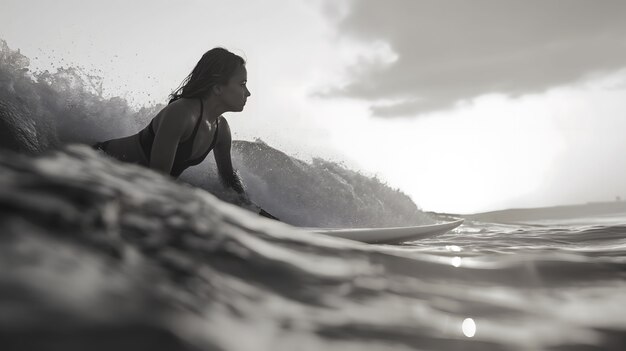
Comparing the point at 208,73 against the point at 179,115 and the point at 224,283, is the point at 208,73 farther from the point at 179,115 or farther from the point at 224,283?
the point at 224,283

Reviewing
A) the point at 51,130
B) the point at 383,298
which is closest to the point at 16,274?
the point at 383,298

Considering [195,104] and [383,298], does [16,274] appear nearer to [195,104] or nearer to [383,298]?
[383,298]

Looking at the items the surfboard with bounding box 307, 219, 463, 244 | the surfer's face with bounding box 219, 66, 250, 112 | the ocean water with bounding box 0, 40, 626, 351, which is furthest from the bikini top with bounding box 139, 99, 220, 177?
the ocean water with bounding box 0, 40, 626, 351

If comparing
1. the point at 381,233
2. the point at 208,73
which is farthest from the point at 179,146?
the point at 381,233

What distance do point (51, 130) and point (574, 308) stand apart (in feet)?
20.6

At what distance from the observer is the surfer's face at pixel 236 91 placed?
2.65 m

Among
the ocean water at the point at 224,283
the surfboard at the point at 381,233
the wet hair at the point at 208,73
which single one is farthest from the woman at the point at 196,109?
the ocean water at the point at 224,283

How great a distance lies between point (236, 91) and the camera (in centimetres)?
268

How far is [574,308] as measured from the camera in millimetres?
911

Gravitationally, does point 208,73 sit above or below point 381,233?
above

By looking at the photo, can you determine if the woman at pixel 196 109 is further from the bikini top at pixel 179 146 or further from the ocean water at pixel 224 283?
the ocean water at pixel 224 283

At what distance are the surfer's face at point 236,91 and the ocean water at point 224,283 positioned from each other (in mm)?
1695

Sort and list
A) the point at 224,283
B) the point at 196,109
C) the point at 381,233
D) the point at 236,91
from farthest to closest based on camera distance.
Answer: the point at 236,91 < the point at 196,109 < the point at 381,233 < the point at 224,283

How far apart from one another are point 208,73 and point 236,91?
0.60 feet
